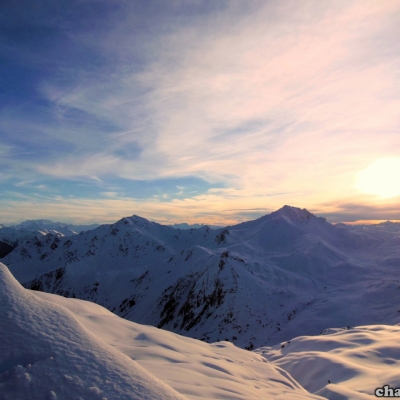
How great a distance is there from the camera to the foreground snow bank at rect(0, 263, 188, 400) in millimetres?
3049

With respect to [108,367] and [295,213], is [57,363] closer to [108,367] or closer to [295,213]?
[108,367]

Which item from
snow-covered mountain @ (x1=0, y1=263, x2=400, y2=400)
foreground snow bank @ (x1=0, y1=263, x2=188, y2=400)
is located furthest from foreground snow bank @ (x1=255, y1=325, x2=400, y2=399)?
foreground snow bank @ (x1=0, y1=263, x2=188, y2=400)

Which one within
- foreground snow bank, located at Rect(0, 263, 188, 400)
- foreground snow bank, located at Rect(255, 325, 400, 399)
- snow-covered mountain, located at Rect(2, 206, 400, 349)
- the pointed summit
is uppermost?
the pointed summit

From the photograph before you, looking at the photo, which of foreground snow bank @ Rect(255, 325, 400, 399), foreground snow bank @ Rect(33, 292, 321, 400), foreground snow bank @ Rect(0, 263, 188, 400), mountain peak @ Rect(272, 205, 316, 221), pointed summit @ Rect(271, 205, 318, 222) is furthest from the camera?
mountain peak @ Rect(272, 205, 316, 221)

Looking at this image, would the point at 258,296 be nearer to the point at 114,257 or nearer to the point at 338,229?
the point at 338,229

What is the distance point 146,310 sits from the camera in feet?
221

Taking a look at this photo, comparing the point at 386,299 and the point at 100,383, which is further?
the point at 386,299

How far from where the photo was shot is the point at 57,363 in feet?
10.9

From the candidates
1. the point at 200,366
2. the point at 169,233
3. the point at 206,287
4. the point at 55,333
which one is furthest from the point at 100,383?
the point at 169,233

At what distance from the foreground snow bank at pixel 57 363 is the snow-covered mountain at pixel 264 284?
30161mm

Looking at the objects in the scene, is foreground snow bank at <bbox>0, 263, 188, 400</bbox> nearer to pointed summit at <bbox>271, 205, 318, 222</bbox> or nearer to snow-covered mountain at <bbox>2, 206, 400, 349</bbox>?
snow-covered mountain at <bbox>2, 206, 400, 349</bbox>

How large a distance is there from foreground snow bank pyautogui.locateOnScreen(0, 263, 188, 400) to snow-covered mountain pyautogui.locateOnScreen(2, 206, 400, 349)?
30161 mm

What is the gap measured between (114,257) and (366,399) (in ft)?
435

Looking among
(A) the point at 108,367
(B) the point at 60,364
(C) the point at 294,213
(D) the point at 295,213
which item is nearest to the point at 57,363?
(B) the point at 60,364
